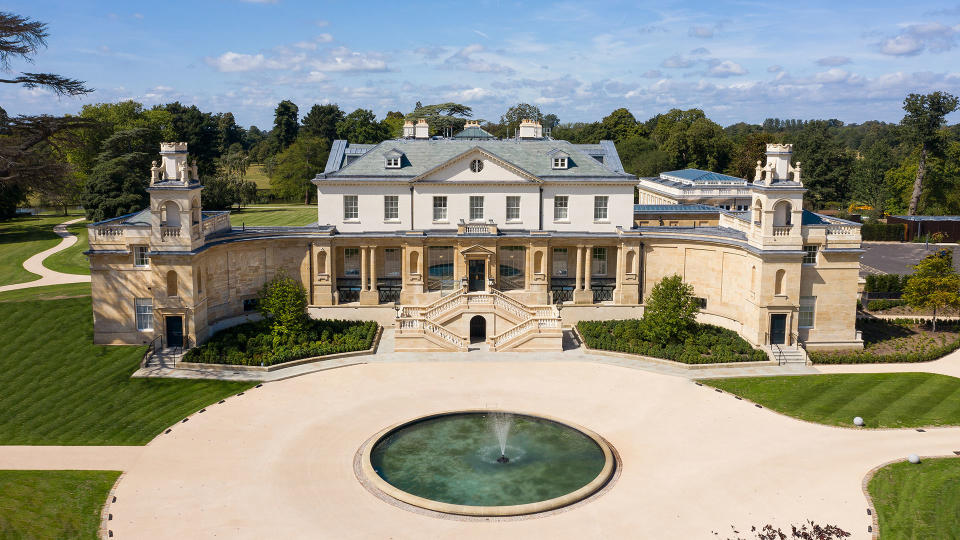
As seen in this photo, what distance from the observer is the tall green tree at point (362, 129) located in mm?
126375

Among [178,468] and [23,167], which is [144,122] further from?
[178,468]

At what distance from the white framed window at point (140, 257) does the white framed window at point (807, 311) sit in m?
41.6

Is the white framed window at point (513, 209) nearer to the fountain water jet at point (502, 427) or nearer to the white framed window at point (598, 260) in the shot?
the white framed window at point (598, 260)

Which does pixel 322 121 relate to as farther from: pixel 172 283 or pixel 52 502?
pixel 52 502

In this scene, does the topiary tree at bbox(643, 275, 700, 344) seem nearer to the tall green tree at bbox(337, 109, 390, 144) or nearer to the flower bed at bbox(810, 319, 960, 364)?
the flower bed at bbox(810, 319, 960, 364)

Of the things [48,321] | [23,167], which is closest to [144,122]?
[48,321]

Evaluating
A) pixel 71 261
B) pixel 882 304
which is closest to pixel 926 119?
pixel 882 304

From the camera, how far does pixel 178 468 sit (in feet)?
99.2

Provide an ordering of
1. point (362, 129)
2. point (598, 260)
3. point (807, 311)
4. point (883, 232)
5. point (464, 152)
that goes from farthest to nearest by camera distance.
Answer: point (362, 129) → point (883, 232) → point (598, 260) → point (464, 152) → point (807, 311)

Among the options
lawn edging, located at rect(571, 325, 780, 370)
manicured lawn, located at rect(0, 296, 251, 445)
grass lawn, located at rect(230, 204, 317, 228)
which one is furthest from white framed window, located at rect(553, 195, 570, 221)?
grass lawn, located at rect(230, 204, 317, 228)

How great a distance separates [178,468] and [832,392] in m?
32.9

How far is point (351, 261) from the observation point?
56688 mm

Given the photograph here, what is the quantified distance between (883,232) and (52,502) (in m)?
89.6

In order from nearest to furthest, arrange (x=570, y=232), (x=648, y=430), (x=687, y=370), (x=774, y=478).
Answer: (x=774, y=478)
(x=648, y=430)
(x=687, y=370)
(x=570, y=232)
